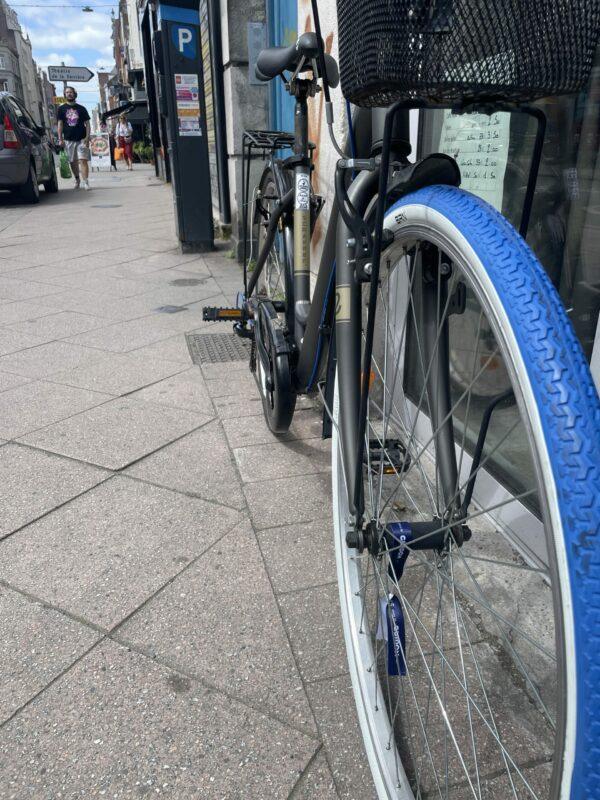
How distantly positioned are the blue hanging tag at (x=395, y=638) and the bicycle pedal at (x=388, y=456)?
0.39 m

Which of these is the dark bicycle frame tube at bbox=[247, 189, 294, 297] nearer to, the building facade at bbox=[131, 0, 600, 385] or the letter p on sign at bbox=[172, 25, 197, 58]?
the building facade at bbox=[131, 0, 600, 385]

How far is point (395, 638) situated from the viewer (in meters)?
1.34

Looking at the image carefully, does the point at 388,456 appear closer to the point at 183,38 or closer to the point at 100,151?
the point at 183,38

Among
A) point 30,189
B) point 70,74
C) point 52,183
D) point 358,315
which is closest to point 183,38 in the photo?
point 358,315

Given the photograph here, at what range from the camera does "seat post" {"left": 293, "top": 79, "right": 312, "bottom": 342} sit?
7.79ft

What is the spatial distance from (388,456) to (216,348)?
286 centimetres

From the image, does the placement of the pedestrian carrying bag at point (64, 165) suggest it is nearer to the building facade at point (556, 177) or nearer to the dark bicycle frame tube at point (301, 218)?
the building facade at point (556, 177)

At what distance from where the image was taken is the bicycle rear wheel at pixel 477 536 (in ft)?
2.32

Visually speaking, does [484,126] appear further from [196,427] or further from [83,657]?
[83,657]

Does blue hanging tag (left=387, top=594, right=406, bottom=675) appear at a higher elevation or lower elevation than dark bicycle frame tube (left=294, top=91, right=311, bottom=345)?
lower

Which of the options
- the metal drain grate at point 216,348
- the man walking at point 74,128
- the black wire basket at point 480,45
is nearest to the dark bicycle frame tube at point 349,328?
the black wire basket at point 480,45

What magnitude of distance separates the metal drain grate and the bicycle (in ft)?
5.31

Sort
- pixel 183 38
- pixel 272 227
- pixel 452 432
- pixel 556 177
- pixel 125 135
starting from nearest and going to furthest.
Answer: pixel 452 432, pixel 556 177, pixel 272 227, pixel 183 38, pixel 125 135

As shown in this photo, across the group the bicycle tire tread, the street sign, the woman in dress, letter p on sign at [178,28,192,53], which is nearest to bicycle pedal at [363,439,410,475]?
the bicycle tire tread
